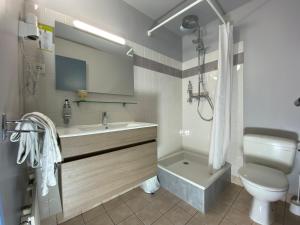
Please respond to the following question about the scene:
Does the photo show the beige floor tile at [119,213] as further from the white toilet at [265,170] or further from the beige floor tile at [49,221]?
the white toilet at [265,170]

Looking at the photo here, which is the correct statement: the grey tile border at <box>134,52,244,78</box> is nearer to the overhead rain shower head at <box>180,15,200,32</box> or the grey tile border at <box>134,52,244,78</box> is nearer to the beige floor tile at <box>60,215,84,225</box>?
the overhead rain shower head at <box>180,15,200,32</box>

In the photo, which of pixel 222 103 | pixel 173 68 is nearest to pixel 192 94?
pixel 173 68

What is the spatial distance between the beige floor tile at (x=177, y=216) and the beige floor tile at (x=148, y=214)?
0.33ft

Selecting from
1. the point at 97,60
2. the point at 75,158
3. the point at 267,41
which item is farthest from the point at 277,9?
the point at 75,158

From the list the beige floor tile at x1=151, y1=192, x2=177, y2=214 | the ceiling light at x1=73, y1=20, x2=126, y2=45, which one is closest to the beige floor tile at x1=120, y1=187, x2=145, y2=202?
the beige floor tile at x1=151, y1=192, x2=177, y2=214

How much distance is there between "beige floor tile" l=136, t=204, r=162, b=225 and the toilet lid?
3.03ft

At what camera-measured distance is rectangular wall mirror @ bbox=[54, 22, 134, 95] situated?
1.28 m

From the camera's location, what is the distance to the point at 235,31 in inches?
73.5

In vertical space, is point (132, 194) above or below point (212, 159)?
below

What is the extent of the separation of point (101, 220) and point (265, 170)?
168 centimetres

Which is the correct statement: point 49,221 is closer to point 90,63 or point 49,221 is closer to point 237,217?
point 90,63

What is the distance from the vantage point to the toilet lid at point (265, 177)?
110 cm

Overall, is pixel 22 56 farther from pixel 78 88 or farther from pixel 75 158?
pixel 75 158

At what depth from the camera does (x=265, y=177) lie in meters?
1.22
